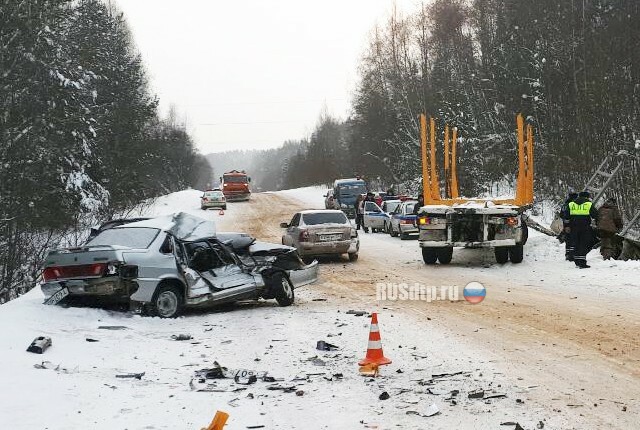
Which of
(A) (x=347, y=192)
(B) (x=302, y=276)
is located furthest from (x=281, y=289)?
(A) (x=347, y=192)

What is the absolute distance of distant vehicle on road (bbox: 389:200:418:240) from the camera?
25891 millimetres

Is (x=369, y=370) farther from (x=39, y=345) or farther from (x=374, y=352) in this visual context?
(x=39, y=345)

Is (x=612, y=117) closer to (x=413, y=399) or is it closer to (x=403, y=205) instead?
(x=403, y=205)

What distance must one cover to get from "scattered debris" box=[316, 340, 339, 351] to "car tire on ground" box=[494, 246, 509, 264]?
31.6 ft

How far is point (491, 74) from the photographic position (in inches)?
1489

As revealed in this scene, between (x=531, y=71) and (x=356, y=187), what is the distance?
12249 mm

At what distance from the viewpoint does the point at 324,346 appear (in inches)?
320

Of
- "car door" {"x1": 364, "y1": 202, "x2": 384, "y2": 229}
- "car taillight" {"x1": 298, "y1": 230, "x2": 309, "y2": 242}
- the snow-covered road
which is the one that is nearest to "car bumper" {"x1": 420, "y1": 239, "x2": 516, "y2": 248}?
the snow-covered road

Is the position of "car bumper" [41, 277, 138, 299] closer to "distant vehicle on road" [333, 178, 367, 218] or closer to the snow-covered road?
the snow-covered road

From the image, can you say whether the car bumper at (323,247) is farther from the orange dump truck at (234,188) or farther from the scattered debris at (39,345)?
the orange dump truck at (234,188)

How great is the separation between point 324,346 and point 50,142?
20.7m

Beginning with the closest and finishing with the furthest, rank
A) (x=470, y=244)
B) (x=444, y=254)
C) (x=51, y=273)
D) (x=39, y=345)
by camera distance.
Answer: (x=39, y=345), (x=51, y=273), (x=470, y=244), (x=444, y=254)

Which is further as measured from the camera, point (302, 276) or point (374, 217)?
point (374, 217)

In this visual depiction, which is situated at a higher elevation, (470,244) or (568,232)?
(568,232)
